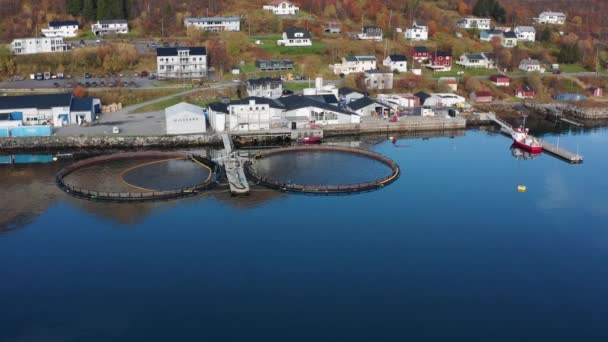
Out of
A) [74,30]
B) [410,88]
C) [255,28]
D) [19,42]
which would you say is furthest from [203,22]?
[410,88]

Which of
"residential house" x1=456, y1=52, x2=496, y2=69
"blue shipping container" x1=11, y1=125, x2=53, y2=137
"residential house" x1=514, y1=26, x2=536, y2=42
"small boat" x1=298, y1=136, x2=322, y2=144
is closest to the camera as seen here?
"blue shipping container" x1=11, y1=125, x2=53, y2=137

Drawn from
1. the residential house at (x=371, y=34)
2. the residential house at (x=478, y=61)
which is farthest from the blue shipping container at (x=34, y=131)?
the residential house at (x=478, y=61)

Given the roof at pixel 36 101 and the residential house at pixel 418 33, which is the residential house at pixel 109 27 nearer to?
the roof at pixel 36 101

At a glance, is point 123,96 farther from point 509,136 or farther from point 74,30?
point 509,136

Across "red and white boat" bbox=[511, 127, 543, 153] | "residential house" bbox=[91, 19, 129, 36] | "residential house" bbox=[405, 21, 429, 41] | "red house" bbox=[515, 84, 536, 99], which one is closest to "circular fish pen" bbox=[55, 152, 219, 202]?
"red and white boat" bbox=[511, 127, 543, 153]

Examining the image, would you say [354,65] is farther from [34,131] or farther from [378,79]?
[34,131]

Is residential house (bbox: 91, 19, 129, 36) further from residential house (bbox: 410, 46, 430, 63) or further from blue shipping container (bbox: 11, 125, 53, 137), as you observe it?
residential house (bbox: 410, 46, 430, 63)

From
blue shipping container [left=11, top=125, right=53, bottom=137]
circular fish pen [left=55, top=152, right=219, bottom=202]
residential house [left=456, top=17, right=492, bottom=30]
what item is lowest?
circular fish pen [left=55, top=152, right=219, bottom=202]
